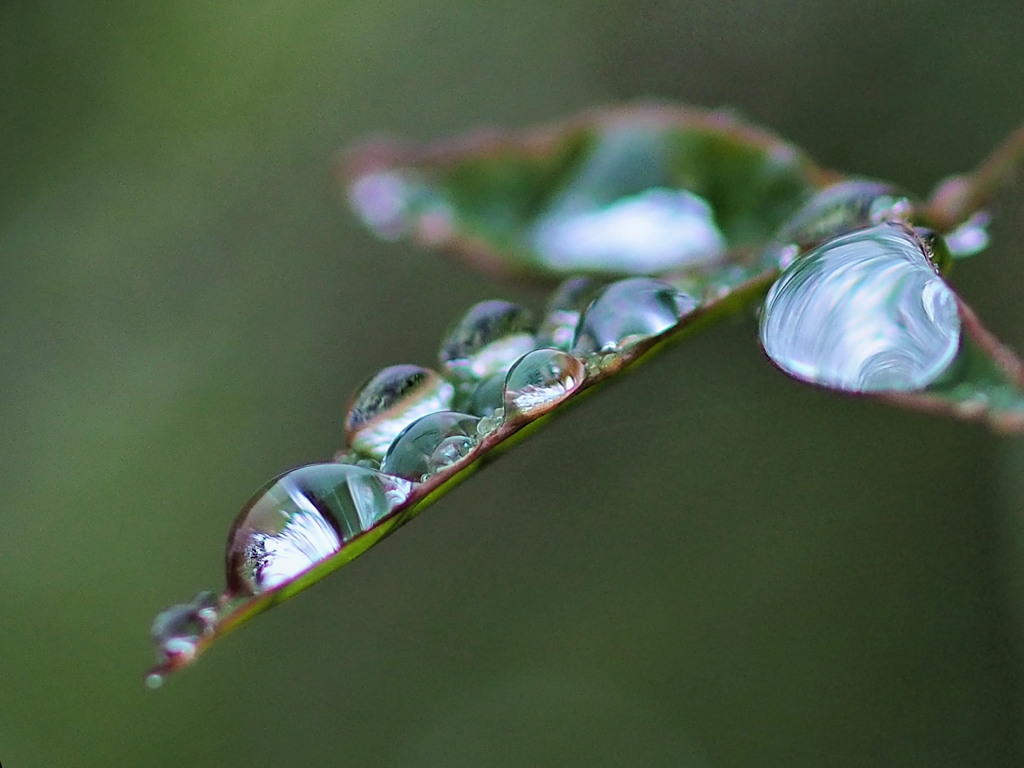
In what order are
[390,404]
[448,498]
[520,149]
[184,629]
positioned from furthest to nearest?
[448,498], [520,149], [390,404], [184,629]

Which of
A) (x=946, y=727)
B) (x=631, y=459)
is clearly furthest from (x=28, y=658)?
(x=946, y=727)

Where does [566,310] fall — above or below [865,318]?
above

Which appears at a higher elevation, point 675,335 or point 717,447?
point 717,447

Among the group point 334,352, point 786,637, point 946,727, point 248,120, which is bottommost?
point 946,727

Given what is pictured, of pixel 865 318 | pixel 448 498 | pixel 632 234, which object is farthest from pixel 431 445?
pixel 448 498

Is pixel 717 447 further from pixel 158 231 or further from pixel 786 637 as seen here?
pixel 158 231

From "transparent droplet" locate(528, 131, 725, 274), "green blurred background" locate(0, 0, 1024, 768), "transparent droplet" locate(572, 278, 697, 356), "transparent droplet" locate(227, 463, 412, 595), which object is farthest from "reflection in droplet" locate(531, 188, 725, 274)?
"green blurred background" locate(0, 0, 1024, 768)

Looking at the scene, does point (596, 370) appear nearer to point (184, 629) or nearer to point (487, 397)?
point (487, 397)
